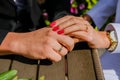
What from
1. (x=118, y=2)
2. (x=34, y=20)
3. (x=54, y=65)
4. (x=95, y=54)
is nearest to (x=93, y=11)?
(x=118, y=2)

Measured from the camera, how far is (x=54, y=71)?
168 cm

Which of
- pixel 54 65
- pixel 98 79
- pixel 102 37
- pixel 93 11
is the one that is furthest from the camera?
pixel 93 11

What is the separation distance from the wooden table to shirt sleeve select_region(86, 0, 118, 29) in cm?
50

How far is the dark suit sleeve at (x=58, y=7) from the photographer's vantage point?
219cm

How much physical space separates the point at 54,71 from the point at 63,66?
7 cm

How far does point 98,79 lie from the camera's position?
5.20 feet

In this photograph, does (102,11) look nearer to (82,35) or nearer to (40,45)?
(82,35)

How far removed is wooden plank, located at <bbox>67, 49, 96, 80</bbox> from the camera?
5.30 feet

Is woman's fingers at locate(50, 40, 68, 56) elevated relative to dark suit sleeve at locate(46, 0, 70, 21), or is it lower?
lower

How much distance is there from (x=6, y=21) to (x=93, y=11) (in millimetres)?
606

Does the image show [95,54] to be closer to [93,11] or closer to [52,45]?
[52,45]

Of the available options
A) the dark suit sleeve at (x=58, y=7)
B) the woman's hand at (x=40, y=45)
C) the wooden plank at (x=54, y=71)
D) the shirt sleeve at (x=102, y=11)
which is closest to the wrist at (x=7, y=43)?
the woman's hand at (x=40, y=45)

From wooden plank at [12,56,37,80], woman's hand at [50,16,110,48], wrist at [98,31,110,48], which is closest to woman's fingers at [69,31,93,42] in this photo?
woman's hand at [50,16,110,48]

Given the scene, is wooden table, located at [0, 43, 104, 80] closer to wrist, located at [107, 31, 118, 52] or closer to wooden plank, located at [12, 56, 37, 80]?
wooden plank, located at [12, 56, 37, 80]
